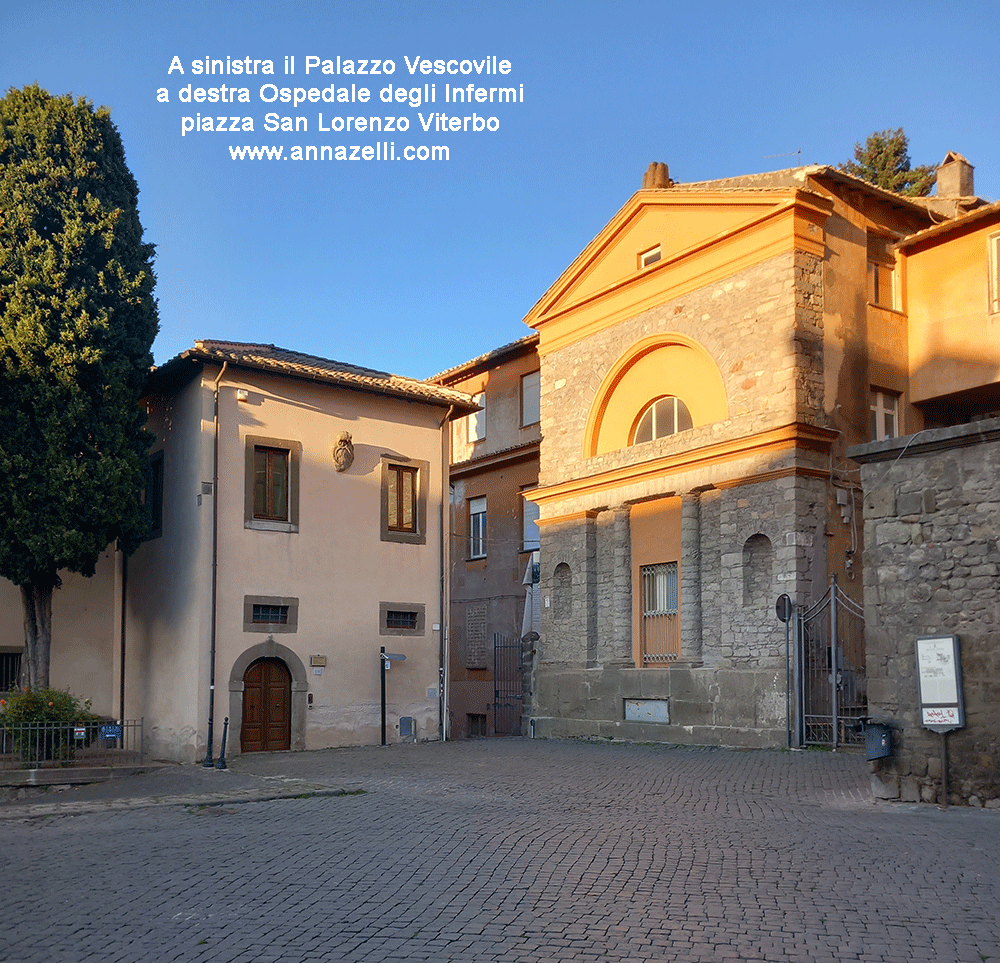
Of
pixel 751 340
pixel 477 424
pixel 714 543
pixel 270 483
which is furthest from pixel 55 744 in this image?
pixel 477 424

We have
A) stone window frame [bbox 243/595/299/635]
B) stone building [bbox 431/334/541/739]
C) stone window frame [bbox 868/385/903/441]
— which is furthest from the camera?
stone building [bbox 431/334/541/739]

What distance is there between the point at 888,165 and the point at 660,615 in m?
22.9

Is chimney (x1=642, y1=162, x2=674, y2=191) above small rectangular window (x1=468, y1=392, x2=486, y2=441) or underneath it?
above

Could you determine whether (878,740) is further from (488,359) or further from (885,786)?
(488,359)

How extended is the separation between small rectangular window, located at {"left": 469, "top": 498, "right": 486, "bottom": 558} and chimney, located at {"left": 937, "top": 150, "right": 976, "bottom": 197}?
588 inches

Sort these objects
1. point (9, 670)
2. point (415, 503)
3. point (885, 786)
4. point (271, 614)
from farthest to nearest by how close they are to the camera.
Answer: point (415, 503) < point (271, 614) < point (9, 670) < point (885, 786)

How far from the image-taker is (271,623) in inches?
815

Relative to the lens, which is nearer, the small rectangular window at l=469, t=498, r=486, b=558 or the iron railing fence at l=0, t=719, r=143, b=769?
the iron railing fence at l=0, t=719, r=143, b=769

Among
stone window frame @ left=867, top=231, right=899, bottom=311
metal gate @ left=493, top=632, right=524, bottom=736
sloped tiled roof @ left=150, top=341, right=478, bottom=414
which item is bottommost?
metal gate @ left=493, top=632, right=524, bottom=736

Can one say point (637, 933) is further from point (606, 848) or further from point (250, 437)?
point (250, 437)

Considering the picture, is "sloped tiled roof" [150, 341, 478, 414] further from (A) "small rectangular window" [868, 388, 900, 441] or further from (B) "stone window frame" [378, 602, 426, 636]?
(A) "small rectangular window" [868, 388, 900, 441]

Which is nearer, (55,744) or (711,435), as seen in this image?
(55,744)

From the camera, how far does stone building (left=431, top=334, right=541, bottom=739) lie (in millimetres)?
29938

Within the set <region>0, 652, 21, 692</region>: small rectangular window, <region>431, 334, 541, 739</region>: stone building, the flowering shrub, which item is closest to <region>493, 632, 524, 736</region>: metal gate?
<region>431, 334, 541, 739</region>: stone building
